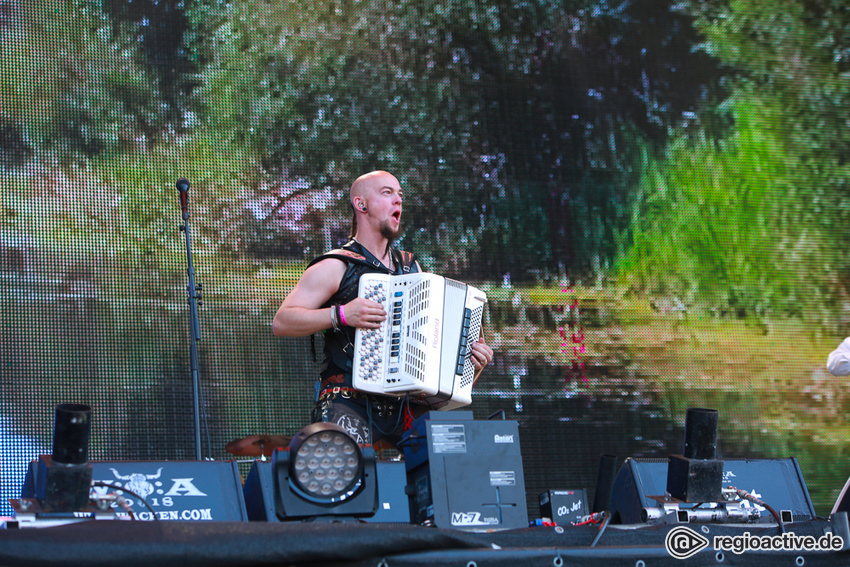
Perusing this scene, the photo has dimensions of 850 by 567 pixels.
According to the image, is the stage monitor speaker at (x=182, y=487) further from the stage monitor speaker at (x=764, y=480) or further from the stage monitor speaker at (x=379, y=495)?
the stage monitor speaker at (x=764, y=480)

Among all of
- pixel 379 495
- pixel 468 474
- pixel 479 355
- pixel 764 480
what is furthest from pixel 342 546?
pixel 764 480

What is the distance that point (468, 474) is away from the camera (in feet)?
6.92

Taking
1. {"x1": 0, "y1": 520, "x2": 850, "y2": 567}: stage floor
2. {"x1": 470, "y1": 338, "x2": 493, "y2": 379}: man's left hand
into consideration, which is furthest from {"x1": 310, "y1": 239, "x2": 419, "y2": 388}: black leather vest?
{"x1": 0, "y1": 520, "x2": 850, "y2": 567}: stage floor

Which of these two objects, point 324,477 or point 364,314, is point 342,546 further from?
point 364,314

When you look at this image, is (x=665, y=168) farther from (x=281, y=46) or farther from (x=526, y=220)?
(x=281, y=46)

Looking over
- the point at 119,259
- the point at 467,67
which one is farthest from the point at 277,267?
the point at 467,67

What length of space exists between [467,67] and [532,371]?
1979mm

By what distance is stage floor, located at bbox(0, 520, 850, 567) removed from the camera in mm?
1603

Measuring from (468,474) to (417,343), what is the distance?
90 cm

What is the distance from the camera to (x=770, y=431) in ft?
18.1

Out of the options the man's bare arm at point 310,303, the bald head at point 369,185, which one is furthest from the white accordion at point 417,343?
the bald head at point 369,185

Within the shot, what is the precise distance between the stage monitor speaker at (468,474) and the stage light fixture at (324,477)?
0.57 feet

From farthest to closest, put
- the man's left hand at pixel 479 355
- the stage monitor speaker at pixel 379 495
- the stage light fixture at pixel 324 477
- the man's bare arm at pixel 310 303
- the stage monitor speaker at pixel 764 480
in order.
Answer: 1. the man's left hand at pixel 479 355
2. the man's bare arm at pixel 310 303
3. the stage monitor speaker at pixel 764 480
4. the stage monitor speaker at pixel 379 495
5. the stage light fixture at pixel 324 477

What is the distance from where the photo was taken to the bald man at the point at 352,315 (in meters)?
3.01
